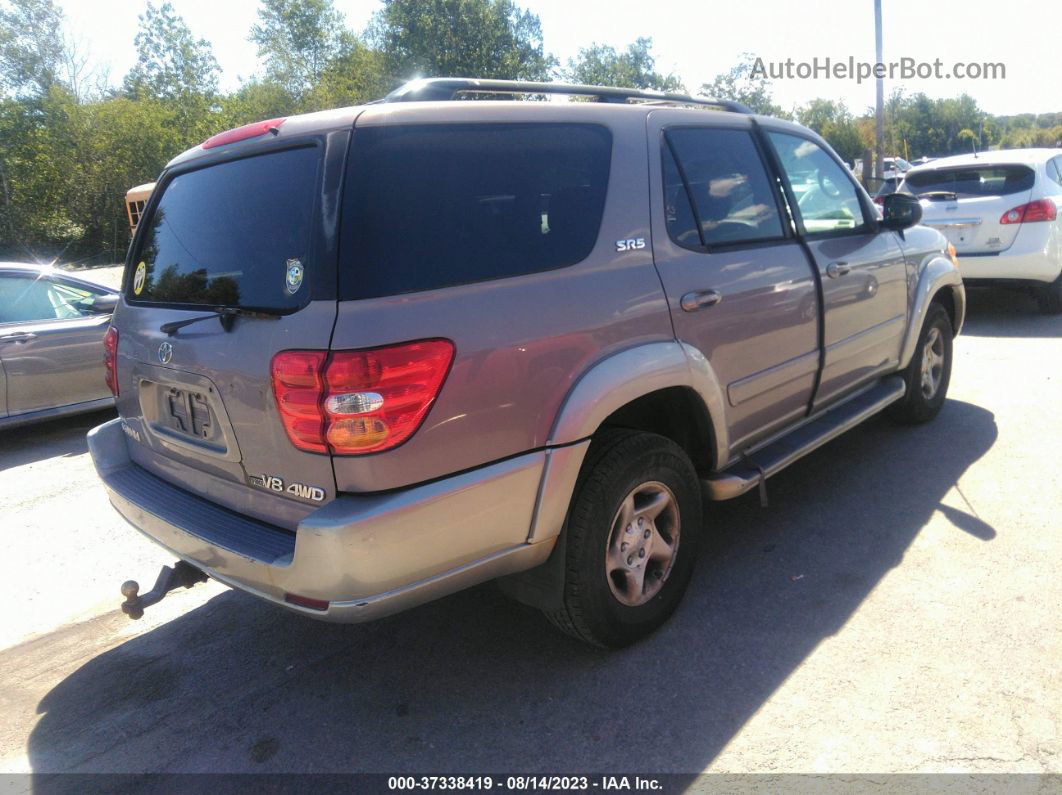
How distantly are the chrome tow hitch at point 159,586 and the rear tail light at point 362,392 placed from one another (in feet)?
3.44

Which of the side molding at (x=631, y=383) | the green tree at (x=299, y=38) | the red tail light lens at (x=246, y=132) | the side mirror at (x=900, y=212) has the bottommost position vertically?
the side molding at (x=631, y=383)

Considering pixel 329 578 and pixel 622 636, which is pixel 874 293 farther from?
pixel 329 578

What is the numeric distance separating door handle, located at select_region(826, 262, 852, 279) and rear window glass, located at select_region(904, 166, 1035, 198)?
17.8 ft

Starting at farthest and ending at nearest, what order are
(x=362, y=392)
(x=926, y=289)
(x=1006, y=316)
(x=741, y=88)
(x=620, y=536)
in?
(x=741, y=88)
(x=1006, y=316)
(x=926, y=289)
(x=620, y=536)
(x=362, y=392)

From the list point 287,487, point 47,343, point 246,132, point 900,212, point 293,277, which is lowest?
point 287,487

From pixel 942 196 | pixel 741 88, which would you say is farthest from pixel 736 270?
pixel 741 88

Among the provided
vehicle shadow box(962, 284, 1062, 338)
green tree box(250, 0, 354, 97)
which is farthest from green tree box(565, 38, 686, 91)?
vehicle shadow box(962, 284, 1062, 338)

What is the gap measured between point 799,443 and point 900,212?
1.66 metres

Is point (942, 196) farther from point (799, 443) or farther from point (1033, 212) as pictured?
point (799, 443)

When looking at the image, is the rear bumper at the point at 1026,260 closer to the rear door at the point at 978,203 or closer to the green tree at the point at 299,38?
the rear door at the point at 978,203

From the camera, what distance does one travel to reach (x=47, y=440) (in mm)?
6555

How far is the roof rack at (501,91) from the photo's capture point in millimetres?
2714

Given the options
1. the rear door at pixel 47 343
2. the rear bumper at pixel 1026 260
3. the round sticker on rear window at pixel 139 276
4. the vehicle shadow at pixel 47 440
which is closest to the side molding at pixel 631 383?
the round sticker on rear window at pixel 139 276

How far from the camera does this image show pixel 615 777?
236 centimetres
